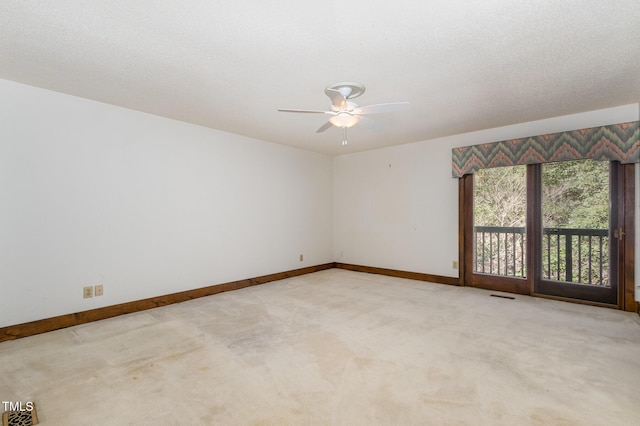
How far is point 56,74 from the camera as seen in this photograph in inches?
104

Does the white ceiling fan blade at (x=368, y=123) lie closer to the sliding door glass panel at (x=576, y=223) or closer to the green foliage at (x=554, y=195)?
the green foliage at (x=554, y=195)

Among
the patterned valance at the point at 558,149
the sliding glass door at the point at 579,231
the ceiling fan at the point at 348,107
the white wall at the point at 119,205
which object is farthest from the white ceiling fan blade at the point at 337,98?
the sliding glass door at the point at 579,231

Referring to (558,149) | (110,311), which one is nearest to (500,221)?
(558,149)

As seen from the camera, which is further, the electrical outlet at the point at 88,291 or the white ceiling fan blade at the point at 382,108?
the electrical outlet at the point at 88,291

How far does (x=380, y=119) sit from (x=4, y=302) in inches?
165

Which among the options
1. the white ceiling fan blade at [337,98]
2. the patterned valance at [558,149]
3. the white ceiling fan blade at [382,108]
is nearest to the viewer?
the white ceiling fan blade at [337,98]

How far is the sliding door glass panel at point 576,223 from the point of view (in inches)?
144

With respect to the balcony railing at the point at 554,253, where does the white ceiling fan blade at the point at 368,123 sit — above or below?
above

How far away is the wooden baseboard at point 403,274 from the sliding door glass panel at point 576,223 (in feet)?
4.03

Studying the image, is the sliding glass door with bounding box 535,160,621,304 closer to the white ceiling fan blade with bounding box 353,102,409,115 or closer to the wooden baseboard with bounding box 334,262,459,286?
the wooden baseboard with bounding box 334,262,459,286

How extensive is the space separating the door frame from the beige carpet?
13.9 inches

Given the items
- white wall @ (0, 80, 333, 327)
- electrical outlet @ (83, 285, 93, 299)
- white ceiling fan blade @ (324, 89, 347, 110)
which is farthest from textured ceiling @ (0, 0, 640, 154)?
electrical outlet @ (83, 285, 93, 299)

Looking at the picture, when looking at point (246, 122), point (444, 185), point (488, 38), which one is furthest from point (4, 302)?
point (444, 185)

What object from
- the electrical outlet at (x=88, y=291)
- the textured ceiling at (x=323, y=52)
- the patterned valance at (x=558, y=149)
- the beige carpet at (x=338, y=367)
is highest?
the textured ceiling at (x=323, y=52)
